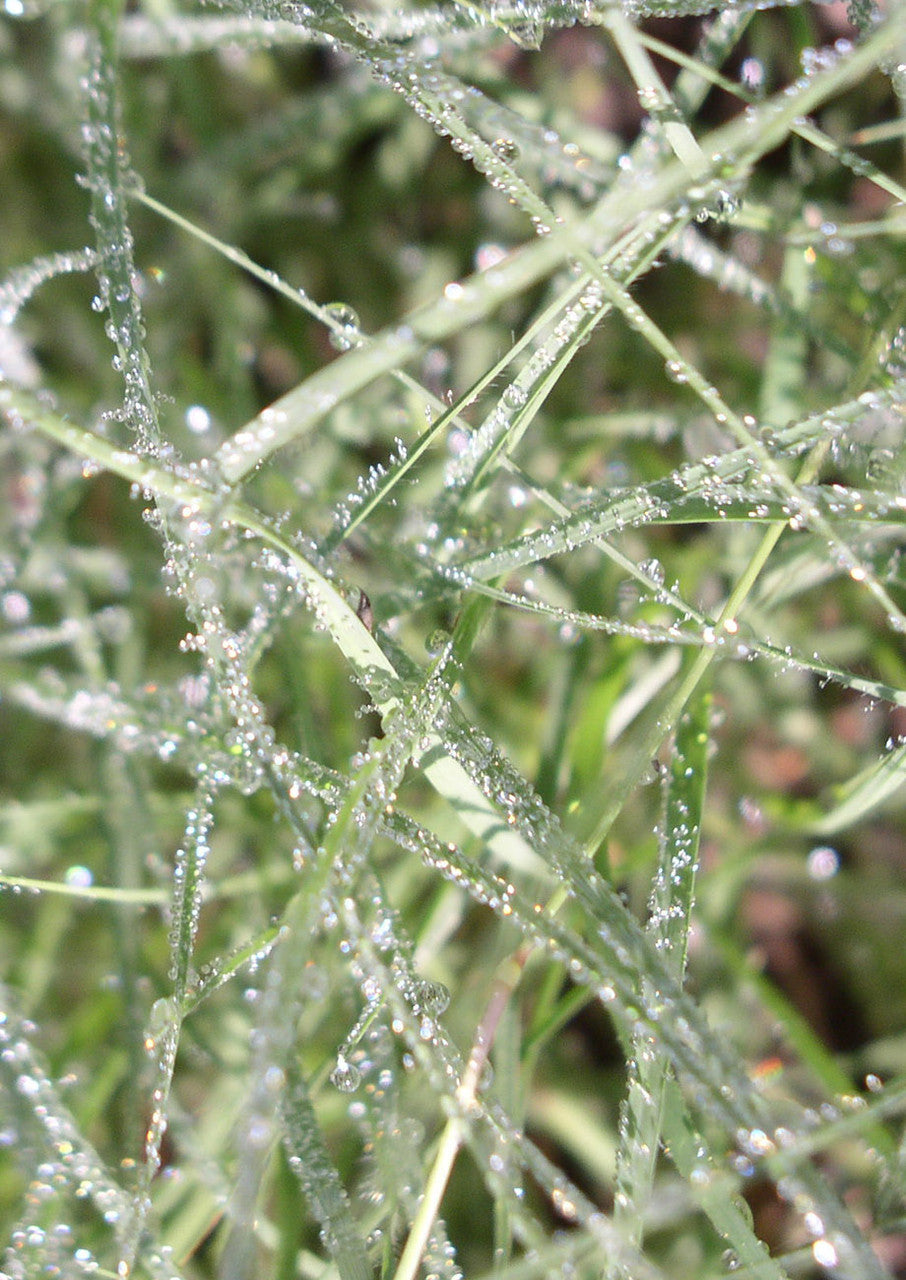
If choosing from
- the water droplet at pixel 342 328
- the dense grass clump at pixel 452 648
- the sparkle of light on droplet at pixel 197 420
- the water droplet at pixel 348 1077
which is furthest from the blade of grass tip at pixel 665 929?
the sparkle of light on droplet at pixel 197 420

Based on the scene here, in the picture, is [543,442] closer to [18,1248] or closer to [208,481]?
[208,481]

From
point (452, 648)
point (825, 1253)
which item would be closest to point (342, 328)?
point (452, 648)

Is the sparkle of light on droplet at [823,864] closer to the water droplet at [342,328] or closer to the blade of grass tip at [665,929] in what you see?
the blade of grass tip at [665,929]

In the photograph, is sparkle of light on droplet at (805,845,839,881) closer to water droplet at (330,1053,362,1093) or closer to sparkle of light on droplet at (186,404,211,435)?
water droplet at (330,1053,362,1093)

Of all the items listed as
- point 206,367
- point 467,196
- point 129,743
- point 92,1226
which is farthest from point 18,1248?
point 467,196

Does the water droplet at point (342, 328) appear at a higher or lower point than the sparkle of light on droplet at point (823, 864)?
higher

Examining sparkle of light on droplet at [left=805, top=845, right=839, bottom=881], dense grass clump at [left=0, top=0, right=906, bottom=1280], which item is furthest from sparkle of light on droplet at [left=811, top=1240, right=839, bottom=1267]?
sparkle of light on droplet at [left=805, top=845, right=839, bottom=881]

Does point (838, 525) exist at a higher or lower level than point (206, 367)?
lower

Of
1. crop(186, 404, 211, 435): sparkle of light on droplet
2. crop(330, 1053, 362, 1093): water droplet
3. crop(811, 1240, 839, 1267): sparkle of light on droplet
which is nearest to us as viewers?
crop(811, 1240, 839, 1267): sparkle of light on droplet
